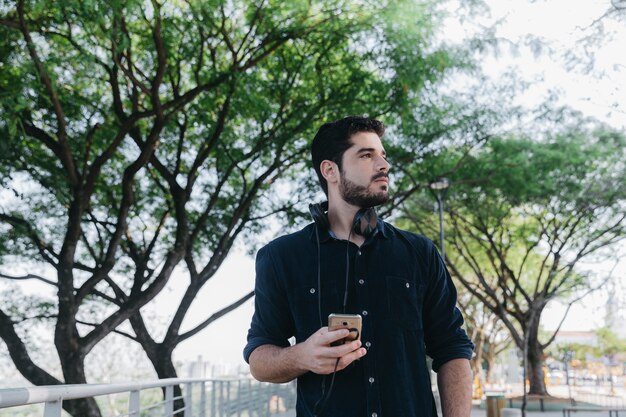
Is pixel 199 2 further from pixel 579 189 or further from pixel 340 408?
pixel 579 189

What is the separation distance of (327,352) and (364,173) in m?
0.63

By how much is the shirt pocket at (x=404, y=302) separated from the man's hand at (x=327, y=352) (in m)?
0.26

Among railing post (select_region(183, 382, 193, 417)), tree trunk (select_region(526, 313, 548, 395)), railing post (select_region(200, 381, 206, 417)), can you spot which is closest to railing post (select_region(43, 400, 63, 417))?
railing post (select_region(183, 382, 193, 417))

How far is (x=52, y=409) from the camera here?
2.40 metres

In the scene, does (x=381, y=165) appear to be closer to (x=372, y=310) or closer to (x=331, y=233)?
(x=331, y=233)

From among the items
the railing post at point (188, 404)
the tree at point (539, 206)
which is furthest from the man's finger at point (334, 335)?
the tree at point (539, 206)

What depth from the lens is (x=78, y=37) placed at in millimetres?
10367

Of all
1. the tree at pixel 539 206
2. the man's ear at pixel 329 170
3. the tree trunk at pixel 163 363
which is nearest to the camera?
the man's ear at pixel 329 170

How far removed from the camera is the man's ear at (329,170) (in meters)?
2.08

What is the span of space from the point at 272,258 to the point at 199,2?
9.14 m

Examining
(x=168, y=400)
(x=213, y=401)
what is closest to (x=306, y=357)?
(x=168, y=400)

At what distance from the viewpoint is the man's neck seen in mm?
2022

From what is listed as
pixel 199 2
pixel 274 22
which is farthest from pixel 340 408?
pixel 274 22

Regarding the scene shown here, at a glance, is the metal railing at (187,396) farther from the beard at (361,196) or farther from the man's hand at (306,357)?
the beard at (361,196)
